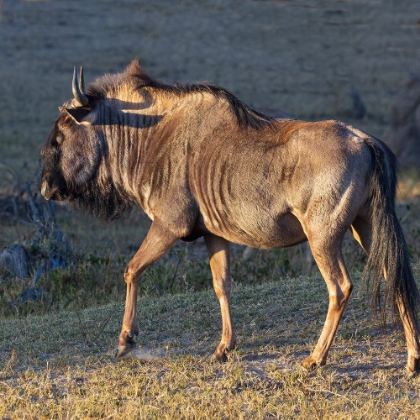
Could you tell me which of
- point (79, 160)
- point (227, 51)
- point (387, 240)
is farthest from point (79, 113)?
point (227, 51)

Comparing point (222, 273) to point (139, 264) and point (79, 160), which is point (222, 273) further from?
point (79, 160)

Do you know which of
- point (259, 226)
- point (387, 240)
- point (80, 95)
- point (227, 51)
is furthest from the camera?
point (227, 51)

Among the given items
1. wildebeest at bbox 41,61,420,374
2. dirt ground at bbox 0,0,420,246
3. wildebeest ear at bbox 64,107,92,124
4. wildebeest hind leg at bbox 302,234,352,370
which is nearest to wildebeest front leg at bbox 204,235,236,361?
wildebeest at bbox 41,61,420,374

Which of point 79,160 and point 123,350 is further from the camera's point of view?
point 79,160

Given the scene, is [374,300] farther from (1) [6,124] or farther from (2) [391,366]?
(1) [6,124]

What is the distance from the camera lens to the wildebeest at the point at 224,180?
5.75 metres

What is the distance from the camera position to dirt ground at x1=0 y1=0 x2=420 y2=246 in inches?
977

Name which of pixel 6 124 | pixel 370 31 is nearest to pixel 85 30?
pixel 370 31

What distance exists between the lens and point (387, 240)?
229 inches

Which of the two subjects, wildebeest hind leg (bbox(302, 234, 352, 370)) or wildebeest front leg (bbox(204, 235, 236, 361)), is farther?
wildebeest front leg (bbox(204, 235, 236, 361))

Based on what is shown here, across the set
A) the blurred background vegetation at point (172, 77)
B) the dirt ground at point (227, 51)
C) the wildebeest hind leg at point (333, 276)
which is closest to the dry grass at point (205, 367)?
the wildebeest hind leg at point (333, 276)

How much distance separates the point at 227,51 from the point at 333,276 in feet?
96.1

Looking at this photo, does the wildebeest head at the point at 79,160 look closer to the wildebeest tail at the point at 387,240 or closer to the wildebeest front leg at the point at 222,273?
the wildebeest front leg at the point at 222,273

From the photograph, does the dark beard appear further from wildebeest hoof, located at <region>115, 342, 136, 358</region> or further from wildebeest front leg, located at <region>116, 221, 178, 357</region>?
wildebeest hoof, located at <region>115, 342, 136, 358</region>
